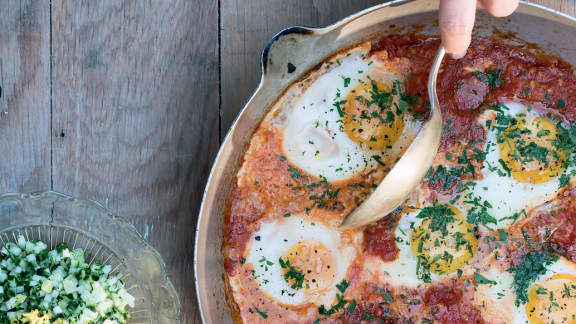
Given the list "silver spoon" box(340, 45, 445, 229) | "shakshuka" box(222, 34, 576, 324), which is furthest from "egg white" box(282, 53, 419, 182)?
"silver spoon" box(340, 45, 445, 229)

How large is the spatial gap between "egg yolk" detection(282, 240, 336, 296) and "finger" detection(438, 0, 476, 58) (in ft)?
3.72

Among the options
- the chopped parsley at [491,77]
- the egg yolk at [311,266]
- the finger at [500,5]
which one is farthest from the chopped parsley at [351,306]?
the finger at [500,5]

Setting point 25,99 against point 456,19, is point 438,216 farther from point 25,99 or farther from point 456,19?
point 25,99

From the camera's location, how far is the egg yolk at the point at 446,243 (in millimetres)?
2596

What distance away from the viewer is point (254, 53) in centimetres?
266

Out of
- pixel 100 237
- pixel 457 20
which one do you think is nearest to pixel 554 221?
pixel 457 20

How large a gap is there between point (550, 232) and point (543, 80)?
0.73 metres

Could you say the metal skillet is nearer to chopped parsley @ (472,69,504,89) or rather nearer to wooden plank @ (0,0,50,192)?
chopped parsley @ (472,69,504,89)

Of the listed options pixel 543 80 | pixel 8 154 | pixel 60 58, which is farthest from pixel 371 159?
pixel 8 154

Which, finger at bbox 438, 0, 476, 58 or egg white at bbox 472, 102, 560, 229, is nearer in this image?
finger at bbox 438, 0, 476, 58

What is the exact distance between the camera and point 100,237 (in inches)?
102

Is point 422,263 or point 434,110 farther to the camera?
point 422,263

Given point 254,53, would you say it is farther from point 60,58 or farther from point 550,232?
point 550,232

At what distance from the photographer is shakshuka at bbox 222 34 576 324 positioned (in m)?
2.57
